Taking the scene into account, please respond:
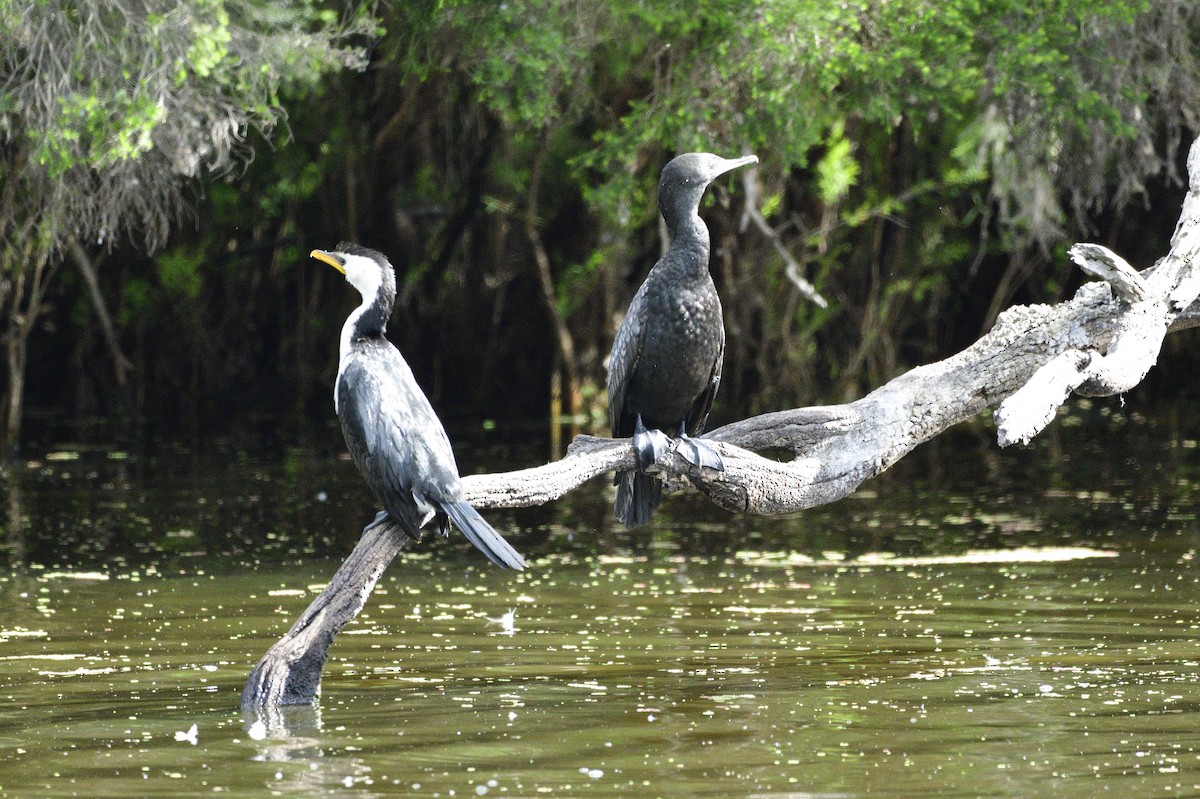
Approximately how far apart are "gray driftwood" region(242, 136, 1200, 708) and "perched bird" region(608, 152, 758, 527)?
0.19 meters

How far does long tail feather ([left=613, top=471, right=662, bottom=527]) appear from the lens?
5355 mm

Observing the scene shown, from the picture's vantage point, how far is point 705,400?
220 inches

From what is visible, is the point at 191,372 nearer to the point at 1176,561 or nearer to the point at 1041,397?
the point at 1176,561

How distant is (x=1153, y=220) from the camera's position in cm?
1628

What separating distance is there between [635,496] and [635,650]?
988 millimetres

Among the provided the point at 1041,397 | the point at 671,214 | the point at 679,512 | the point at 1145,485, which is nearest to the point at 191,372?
the point at 679,512

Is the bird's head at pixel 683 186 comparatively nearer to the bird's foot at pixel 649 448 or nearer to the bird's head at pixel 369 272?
the bird's foot at pixel 649 448

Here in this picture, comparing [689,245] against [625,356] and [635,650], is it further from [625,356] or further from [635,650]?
[635,650]

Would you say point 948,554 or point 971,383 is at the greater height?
point 971,383

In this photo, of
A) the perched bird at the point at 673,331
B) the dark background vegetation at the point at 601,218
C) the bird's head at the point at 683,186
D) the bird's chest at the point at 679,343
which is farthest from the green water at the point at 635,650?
the dark background vegetation at the point at 601,218

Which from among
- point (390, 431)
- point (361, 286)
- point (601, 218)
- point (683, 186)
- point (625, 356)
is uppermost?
point (601, 218)

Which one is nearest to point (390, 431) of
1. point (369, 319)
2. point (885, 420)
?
point (369, 319)

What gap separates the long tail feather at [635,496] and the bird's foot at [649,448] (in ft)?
0.81

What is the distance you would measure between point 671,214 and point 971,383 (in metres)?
1.05
